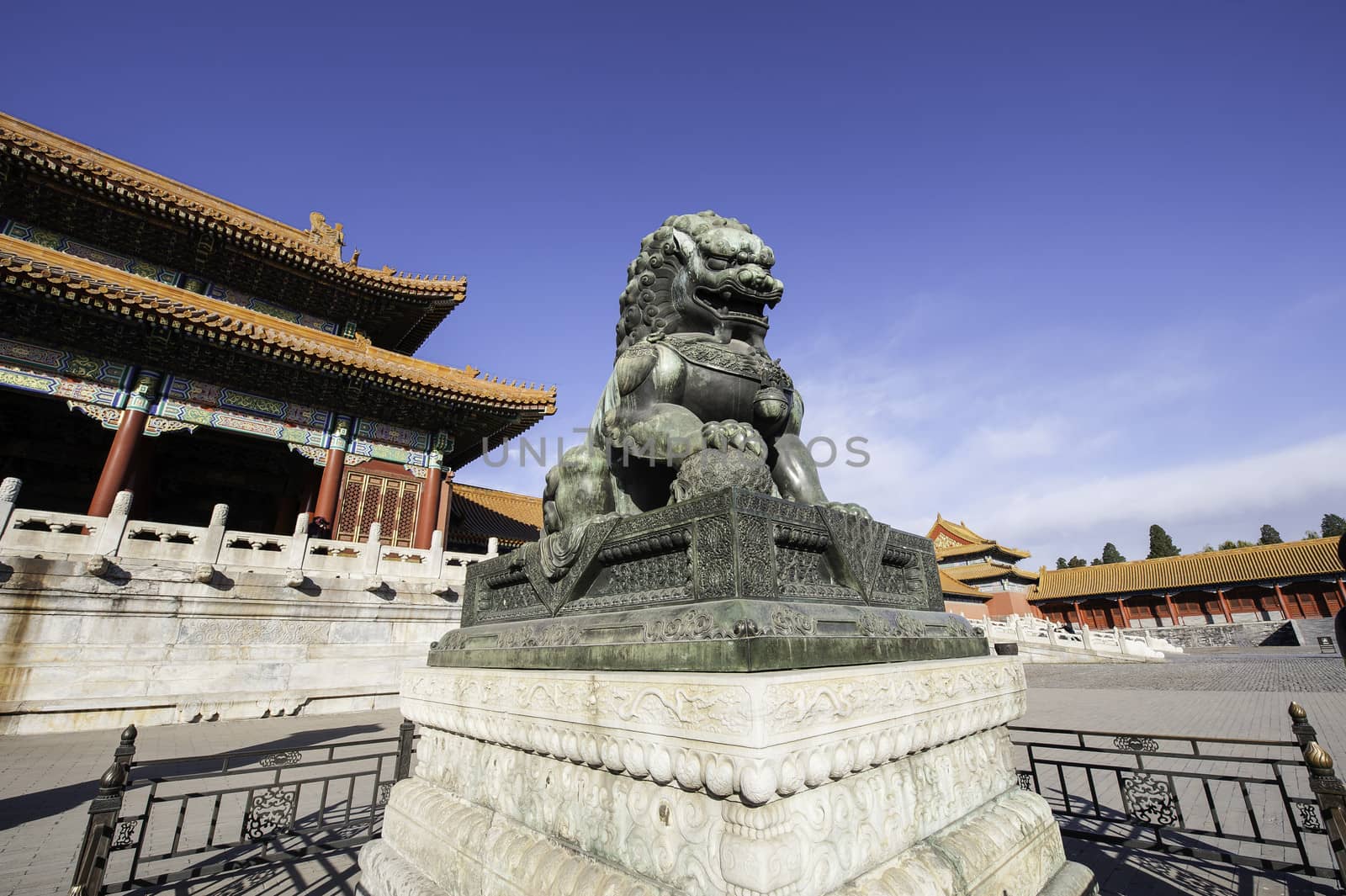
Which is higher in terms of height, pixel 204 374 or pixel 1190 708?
pixel 204 374

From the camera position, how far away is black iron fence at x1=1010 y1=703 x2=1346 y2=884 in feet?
9.55

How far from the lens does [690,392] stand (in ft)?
8.50

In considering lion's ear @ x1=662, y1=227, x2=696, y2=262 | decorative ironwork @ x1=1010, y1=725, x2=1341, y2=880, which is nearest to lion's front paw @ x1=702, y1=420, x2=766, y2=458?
lion's ear @ x1=662, y1=227, x2=696, y2=262

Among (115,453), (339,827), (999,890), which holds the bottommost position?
(339,827)

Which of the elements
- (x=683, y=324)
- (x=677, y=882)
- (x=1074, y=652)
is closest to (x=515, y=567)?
(x=683, y=324)

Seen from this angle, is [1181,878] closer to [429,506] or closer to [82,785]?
[82,785]

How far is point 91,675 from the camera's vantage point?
8359 millimetres

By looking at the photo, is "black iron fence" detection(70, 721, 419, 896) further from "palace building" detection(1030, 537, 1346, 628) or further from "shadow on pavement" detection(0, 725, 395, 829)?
"palace building" detection(1030, 537, 1346, 628)

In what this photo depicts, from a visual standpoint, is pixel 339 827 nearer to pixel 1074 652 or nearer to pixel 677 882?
pixel 677 882

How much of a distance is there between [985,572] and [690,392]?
1584 inches

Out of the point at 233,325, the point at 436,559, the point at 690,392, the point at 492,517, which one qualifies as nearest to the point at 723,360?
the point at 690,392

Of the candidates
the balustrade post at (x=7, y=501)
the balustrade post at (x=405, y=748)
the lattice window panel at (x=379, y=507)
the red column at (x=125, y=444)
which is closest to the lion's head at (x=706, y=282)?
the balustrade post at (x=405, y=748)

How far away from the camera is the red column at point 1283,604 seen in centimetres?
2823

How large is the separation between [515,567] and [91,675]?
9.67 metres
